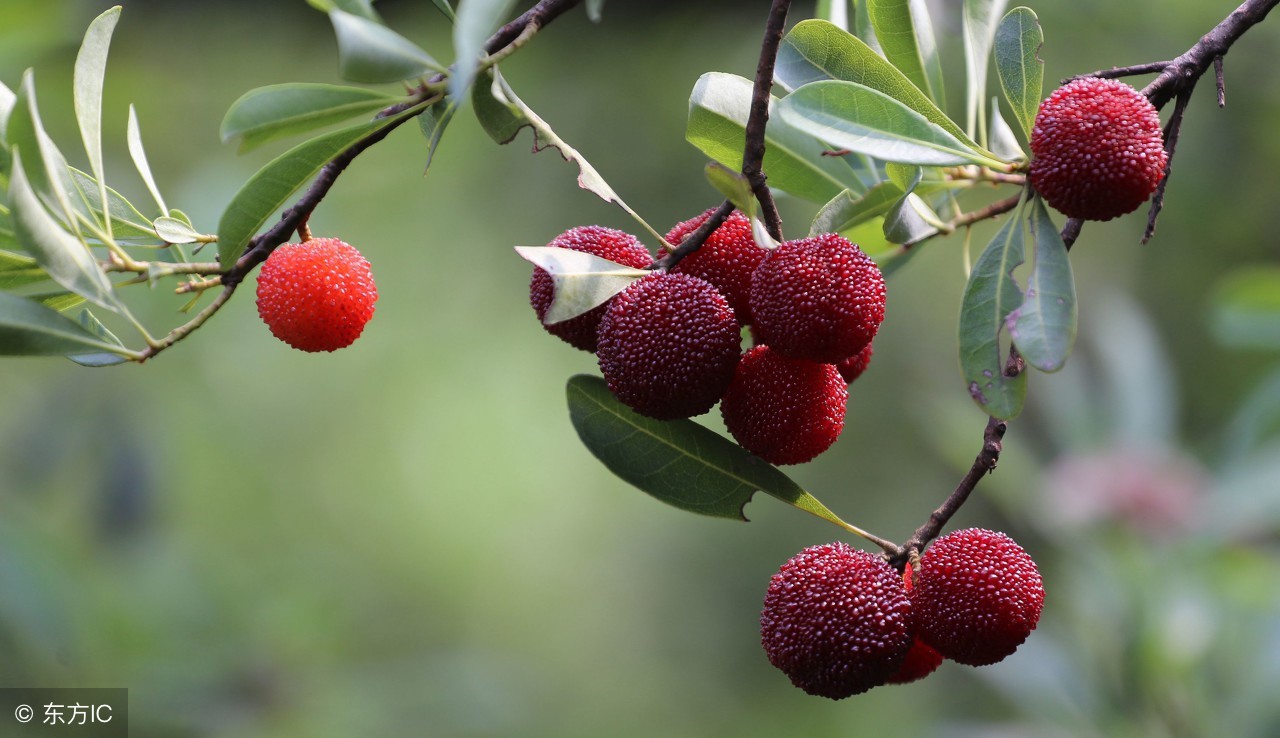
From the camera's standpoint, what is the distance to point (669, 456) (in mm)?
1005

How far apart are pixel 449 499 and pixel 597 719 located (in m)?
1.37

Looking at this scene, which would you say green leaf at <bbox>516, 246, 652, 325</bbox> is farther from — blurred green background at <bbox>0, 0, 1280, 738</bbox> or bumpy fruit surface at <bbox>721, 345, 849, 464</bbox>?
blurred green background at <bbox>0, 0, 1280, 738</bbox>

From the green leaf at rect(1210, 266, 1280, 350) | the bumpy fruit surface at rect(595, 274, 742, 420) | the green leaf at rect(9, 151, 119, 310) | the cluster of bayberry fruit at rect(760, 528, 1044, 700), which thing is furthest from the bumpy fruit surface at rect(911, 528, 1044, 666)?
the green leaf at rect(1210, 266, 1280, 350)

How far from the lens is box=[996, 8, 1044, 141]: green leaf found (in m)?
1.03

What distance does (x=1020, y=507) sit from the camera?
278 cm

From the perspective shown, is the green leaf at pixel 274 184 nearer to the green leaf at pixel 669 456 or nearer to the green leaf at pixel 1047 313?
the green leaf at pixel 669 456

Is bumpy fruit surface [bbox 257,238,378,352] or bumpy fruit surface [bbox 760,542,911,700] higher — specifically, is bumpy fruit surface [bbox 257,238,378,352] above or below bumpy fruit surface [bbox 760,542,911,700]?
above

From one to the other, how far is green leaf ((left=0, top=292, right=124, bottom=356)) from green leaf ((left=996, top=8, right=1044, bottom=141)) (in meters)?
0.84

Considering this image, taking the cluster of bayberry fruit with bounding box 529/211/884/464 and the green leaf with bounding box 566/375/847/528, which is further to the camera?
the green leaf with bounding box 566/375/847/528

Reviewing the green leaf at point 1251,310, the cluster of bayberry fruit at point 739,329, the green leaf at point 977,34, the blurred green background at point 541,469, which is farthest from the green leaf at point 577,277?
the green leaf at point 1251,310

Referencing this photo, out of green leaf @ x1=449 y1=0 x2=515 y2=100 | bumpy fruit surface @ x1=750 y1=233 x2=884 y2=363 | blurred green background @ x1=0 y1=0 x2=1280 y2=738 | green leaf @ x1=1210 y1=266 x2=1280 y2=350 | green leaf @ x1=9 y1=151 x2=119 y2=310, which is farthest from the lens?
blurred green background @ x1=0 y1=0 x2=1280 y2=738

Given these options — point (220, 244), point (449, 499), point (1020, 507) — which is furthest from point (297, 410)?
point (220, 244)

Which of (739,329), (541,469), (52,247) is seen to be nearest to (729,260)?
(739,329)

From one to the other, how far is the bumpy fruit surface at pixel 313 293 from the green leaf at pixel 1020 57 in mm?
644
